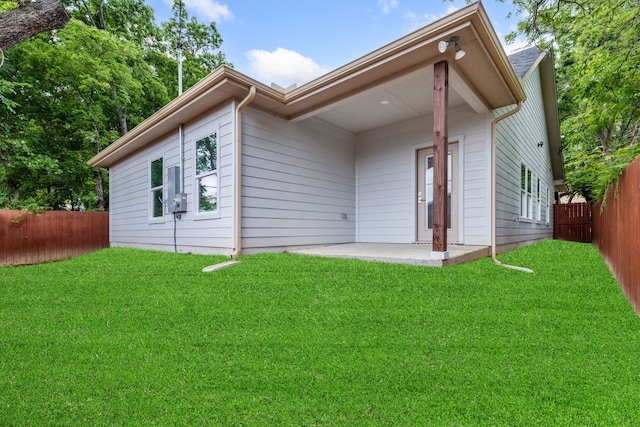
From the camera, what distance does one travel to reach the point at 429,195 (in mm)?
5770

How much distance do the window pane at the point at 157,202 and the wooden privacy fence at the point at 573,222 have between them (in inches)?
492

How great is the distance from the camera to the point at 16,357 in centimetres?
210

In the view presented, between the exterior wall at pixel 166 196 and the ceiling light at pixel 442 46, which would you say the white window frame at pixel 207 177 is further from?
the ceiling light at pixel 442 46

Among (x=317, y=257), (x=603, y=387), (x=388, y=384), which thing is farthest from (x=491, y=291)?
(x=317, y=257)

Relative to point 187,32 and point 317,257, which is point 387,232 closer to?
point 317,257

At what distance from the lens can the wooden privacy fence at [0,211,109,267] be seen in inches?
304

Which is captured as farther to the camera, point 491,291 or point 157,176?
point 157,176

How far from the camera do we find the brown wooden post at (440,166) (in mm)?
3692

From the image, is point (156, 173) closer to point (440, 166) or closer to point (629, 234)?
point (440, 166)

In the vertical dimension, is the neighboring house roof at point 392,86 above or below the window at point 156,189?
above

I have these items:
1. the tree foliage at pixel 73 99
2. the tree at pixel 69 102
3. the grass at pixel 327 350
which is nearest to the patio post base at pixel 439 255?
the grass at pixel 327 350

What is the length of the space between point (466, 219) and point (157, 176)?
6.18 m

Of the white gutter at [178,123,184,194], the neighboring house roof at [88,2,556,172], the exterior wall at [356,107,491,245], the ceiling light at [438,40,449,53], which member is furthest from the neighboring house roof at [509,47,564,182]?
the white gutter at [178,123,184,194]

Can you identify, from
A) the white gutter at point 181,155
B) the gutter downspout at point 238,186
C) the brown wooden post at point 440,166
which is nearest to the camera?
the brown wooden post at point 440,166
